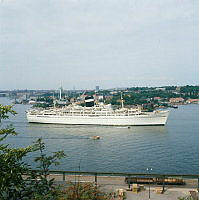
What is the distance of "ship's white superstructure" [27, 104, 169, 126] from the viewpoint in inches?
1142

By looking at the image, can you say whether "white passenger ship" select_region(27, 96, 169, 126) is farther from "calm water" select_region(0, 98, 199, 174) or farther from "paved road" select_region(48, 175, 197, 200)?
"paved road" select_region(48, 175, 197, 200)

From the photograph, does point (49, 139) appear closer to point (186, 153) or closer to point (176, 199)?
point (186, 153)

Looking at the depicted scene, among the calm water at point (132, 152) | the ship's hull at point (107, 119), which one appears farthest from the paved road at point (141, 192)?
the ship's hull at point (107, 119)

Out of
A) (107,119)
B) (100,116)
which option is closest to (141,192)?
(107,119)

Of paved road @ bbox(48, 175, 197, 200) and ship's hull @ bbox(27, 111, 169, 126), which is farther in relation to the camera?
ship's hull @ bbox(27, 111, 169, 126)

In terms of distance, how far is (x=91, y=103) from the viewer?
33.2 m

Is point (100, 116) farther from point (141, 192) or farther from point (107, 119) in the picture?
point (141, 192)

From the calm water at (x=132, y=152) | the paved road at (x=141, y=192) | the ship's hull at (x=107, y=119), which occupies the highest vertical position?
the paved road at (x=141, y=192)

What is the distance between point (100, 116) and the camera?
30.5 meters

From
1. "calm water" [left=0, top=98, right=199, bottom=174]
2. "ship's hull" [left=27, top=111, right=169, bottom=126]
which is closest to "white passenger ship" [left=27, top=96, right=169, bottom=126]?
"ship's hull" [left=27, top=111, right=169, bottom=126]

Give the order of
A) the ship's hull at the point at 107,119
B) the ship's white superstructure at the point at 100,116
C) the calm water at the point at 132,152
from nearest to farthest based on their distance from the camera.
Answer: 1. the calm water at the point at 132,152
2. the ship's hull at the point at 107,119
3. the ship's white superstructure at the point at 100,116

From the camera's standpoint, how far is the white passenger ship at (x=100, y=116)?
29.0 metres

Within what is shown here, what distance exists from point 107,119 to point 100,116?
912mm

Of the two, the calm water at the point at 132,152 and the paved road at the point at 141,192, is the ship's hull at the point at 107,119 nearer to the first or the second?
the calm water at the point at 132,152
